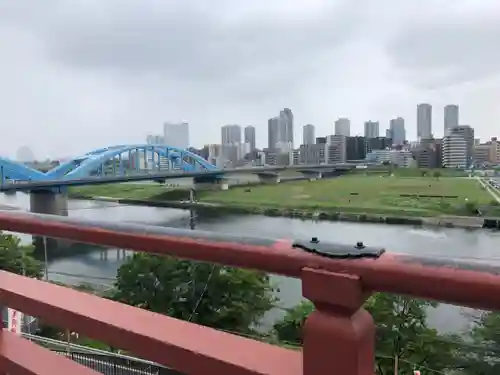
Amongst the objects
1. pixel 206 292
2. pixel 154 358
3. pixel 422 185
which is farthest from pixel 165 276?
pixel 422 185

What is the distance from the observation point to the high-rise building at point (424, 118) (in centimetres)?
2844

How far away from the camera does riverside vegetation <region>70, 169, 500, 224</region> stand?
1436 cm

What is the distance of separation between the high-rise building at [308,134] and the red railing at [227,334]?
97.4 feet

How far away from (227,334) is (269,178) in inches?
842

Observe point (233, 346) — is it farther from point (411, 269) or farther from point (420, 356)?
point (420, 356)

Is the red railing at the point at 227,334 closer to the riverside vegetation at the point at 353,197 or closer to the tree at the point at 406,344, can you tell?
the tree at the point at 406,344

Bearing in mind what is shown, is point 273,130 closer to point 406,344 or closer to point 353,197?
point 353,197

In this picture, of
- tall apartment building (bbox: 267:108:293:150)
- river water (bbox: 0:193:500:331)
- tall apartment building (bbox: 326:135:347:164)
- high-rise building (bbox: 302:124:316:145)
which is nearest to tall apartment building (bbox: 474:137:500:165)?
tall apartment building (bbox: 326:135:347:164)

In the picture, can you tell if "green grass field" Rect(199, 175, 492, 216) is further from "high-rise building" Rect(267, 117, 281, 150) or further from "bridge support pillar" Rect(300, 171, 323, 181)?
"high-rise building" Rect(267, 117, 281, 150)

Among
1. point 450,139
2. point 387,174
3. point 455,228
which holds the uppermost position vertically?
point 450,139

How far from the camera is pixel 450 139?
72.1 ft

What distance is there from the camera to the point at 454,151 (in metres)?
21.3

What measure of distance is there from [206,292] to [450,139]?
879 inches

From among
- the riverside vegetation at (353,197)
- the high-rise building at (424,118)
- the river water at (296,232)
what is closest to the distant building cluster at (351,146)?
the high-rise building at (424,118)
